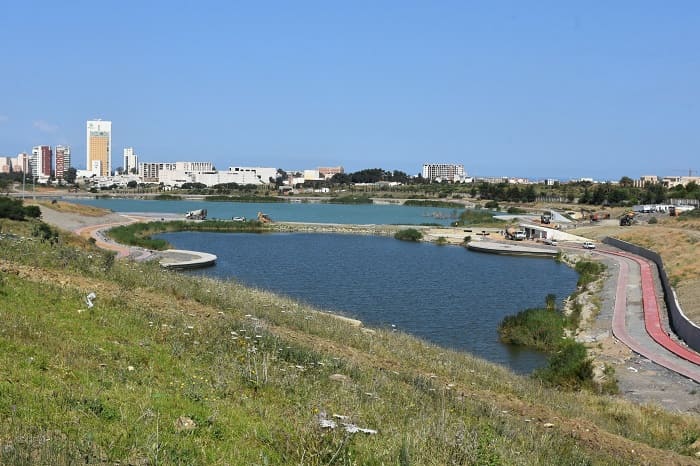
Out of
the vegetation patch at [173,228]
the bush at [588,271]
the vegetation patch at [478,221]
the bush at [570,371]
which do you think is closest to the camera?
the bush at [570,371]

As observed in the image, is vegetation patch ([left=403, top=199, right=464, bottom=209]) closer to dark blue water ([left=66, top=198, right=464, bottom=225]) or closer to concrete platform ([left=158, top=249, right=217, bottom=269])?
dark blue water ([left=66, top=198, right=464, bottom=225])

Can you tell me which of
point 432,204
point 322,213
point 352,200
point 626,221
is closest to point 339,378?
point 626,221

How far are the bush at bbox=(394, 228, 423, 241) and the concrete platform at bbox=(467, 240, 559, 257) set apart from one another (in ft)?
30.8

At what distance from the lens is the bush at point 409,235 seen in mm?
75500

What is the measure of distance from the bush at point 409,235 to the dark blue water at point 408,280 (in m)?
3.48

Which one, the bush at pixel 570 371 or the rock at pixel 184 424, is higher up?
the rock at pixel 184 424

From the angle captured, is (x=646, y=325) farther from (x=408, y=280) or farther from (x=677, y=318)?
Answer: (x=408, y=280)

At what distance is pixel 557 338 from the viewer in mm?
24844

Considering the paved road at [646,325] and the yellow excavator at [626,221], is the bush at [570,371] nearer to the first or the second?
the paved road at [646,325]

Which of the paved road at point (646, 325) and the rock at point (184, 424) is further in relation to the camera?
the paved road at point (646, 325)

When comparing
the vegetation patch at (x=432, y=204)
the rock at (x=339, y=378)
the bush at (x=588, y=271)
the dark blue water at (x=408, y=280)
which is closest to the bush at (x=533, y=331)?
the dark blue water at (x=408, y=280)

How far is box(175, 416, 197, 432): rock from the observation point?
620cm

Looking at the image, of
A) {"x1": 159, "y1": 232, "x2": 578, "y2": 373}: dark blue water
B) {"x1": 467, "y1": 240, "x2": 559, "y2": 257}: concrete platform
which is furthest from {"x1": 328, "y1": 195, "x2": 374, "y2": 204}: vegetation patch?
{"x1": 467, "y1": 240, "x2": 559, "y2": 257}: concrete platform

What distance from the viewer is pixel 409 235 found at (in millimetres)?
76312
